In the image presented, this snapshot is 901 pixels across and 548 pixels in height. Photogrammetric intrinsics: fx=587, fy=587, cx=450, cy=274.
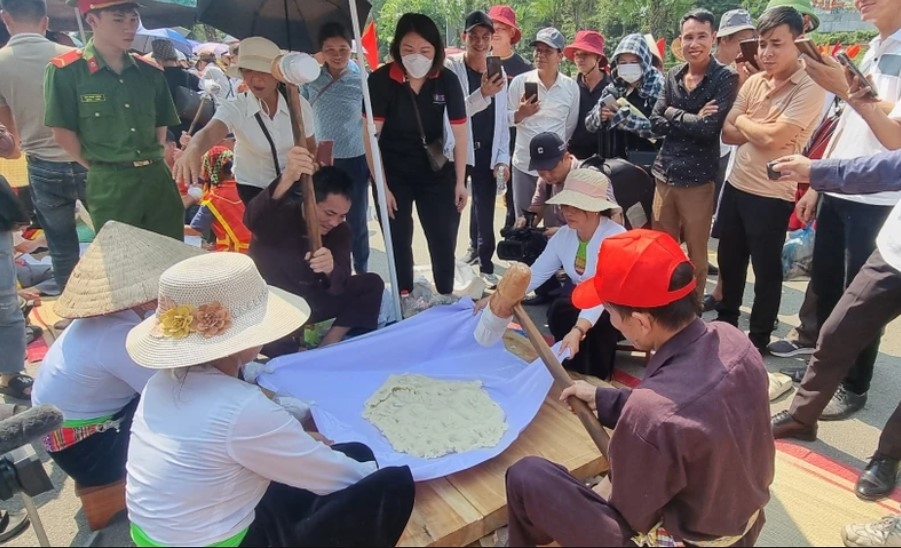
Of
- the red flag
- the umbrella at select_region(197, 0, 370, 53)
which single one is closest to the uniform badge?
the umbrella at select_region(197, 0, 370, 53)

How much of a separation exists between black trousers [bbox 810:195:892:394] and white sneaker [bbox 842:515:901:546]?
0.93 m

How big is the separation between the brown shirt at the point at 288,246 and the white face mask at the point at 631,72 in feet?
7.87

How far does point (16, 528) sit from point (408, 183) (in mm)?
2668

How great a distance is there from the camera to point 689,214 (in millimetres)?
3689

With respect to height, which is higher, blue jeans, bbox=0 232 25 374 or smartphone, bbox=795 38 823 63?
smartphone, bbox=795 38 823 63

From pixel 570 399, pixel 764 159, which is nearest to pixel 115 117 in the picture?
pixel 570 399

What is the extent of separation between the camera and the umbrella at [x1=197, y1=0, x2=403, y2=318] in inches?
137

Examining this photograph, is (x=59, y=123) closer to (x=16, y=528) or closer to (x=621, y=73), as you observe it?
(x=16, y=528)

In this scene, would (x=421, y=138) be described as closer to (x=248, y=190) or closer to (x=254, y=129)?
(x=254, y=129)

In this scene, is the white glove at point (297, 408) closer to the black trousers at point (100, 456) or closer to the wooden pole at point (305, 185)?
the black trousers at point (100, 456)

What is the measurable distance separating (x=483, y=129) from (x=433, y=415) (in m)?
2.57

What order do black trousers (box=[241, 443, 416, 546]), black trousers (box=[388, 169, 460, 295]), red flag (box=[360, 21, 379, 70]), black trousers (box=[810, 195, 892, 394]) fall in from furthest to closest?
1. red flag (box=[360, 21, 379, 70])
2. black trousers (box=[388, 169, 460, 295])
3. black trousers (box=[810, 195, 892, 394])
4. black trousers (box=[241, 443, 416, 546])

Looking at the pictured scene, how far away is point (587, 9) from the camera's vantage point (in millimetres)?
23078

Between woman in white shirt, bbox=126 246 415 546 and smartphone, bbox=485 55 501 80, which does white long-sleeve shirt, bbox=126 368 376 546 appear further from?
smartphone, bbox=485 55 501 80
